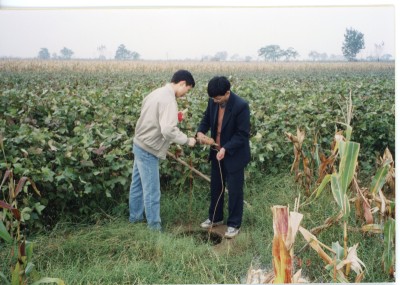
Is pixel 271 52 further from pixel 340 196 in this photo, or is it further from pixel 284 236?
pixel 284 236

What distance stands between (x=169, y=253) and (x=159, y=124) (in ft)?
A: 2.82

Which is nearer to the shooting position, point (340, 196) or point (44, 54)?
point (340, 196)

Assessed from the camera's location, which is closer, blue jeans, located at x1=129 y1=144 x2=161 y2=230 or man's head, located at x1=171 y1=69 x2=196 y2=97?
man's head, located at x1=171 y1=69 x2=196 y2=97

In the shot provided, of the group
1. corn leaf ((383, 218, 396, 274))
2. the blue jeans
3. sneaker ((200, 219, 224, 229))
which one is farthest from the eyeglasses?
corn leaf ((383, 218, 396, 274))

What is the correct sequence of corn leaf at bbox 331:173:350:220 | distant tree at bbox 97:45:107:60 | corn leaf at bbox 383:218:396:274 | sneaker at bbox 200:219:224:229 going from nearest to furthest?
corn leaf at bbox 331:173:350:220 → corn leaf at bbox 383:218:396:274 → distant tree at bbox 97:45:107:60 → sneaker at bbox 200:219:224:229

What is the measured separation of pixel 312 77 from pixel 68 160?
205 cm

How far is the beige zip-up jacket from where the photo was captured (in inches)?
129

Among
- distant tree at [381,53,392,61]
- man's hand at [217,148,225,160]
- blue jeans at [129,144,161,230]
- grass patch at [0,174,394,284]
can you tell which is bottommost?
grass patch at [0,174,394,284]

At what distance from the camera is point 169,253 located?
10.4 ft

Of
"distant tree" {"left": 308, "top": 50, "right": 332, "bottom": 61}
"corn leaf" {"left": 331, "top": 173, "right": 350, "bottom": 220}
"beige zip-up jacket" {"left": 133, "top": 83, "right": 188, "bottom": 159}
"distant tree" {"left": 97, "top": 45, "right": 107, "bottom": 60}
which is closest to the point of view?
"corn leaf" {"left": 331, "top": 173, "right": 350, "bottom": 220}

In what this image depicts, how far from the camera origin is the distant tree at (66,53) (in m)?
3.40

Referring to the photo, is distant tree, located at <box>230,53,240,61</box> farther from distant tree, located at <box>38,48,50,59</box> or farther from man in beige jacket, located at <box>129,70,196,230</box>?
distant tree, located at <box>38,48,50,59</box>

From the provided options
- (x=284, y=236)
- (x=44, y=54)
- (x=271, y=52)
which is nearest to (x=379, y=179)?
(x=284, y=236)

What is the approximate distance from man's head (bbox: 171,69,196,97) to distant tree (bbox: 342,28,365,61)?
43.0 inches
